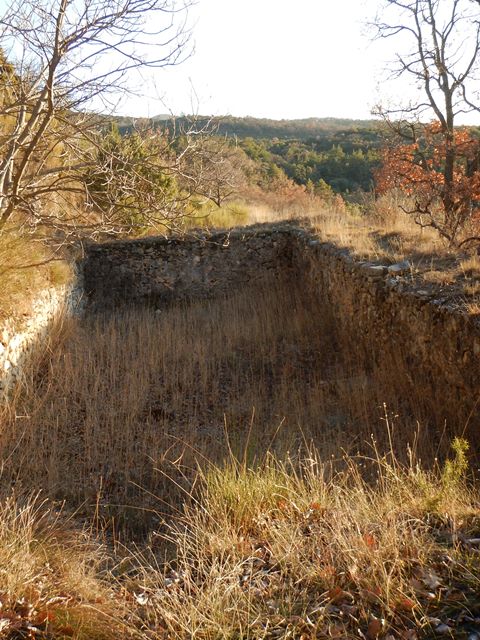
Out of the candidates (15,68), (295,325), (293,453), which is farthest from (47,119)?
(295,325)

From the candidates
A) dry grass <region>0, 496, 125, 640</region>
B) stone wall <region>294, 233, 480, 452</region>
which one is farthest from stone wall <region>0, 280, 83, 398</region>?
stone wall <region>294, 233, 480, 452</region>

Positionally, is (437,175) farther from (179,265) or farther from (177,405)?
(177,405)

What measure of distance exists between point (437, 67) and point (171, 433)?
1058 cm

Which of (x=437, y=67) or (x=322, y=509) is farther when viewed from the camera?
(x=437, y=67)

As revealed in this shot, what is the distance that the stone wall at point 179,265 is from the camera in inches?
407

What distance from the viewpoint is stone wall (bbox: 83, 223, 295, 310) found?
1034 cm

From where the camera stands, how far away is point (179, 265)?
10.5 m

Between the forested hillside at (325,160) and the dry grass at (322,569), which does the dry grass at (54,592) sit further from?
the forested hillside at (325,160)

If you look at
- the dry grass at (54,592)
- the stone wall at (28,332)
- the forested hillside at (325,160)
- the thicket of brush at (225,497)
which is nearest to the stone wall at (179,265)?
the stone wall at (28,332)

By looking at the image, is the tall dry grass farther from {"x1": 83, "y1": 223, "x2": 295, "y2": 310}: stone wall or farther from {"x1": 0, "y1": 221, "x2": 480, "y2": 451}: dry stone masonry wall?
{"x1": 83, "y1": 223, "x2": 295, "y2": 310}: stone wall

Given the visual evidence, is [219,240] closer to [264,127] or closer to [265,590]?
[265,590]

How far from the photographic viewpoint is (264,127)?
46.4 meters

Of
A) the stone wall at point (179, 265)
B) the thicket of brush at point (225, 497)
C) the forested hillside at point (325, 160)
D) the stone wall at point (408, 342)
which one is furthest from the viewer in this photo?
the forested hillside at point (325, 160)

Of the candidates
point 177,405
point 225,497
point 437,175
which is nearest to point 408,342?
point 177,405
